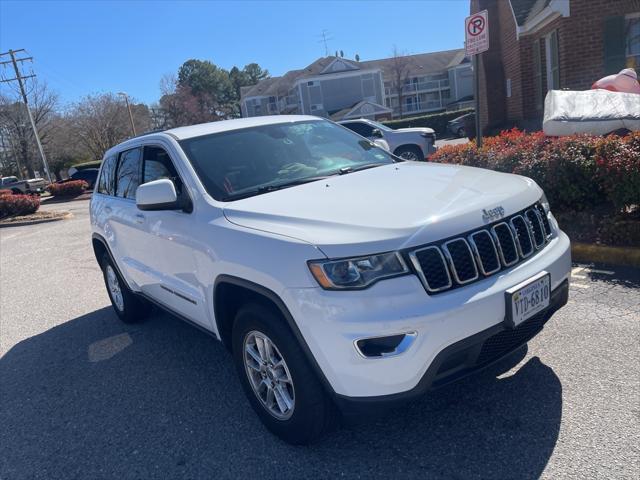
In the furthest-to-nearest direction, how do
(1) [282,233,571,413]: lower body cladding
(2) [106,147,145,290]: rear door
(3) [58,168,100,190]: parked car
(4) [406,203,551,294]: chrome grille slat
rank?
(3) [58,168,100,190]: parked car → (2) [106,147,145,290]: rear door → (4) [406,203,551,294]: chrome grille slat → (1) [282,233,571,413]: lower body cladding

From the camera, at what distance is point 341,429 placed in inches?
126

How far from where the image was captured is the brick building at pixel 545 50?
37.7ft

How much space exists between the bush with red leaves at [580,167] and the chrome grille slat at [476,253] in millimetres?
2821

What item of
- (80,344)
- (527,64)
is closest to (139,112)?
(527,64)

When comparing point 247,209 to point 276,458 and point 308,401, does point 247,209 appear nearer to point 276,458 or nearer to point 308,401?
point 308,401

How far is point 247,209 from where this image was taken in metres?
3.19

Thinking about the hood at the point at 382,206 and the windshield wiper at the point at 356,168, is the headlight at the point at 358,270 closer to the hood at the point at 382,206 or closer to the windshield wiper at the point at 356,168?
the hood at the point at 382,206

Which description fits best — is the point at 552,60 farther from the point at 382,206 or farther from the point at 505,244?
the point at 382,206

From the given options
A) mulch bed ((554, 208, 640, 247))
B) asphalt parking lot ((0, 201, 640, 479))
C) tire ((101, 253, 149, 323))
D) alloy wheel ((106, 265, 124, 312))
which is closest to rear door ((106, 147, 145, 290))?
tire ((101, 253, 149, 323))

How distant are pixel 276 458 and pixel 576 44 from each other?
38.5 ft

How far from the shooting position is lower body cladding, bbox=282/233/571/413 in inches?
96.9

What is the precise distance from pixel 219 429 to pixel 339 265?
5.07 ft

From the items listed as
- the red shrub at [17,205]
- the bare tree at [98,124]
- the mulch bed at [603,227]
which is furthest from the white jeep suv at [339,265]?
the bare tree at [98,124]

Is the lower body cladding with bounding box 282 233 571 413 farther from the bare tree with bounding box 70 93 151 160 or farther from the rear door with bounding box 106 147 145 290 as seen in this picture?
the bare tree with bounding box 70 93 151 160
